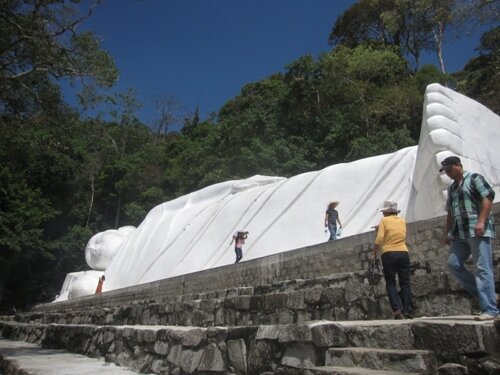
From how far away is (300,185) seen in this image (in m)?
8.54

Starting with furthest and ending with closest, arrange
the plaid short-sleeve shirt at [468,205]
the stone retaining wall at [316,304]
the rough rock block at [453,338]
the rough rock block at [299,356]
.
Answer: the stone retaining wall at [316,304] < the plaid short-sleeve shirt at [468,205] < the rough rock block at [299,356] < the rough rock block at [453,338]

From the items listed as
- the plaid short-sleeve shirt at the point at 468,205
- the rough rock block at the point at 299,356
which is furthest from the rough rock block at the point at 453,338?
the plaid short-sleeve shirt at the point at 468,205

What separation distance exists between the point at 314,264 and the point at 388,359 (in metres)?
3.12

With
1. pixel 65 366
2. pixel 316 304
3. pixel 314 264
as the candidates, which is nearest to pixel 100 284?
pixel 314 264

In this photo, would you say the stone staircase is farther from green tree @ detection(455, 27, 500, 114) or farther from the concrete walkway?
green tree @ detection(455, 27, 500, 114)

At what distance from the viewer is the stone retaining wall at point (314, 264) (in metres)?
3.49

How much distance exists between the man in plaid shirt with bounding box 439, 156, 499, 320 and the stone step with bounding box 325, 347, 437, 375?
0.76 m

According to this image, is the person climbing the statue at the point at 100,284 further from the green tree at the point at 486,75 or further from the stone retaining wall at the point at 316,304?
the green tree at the point at 486,75

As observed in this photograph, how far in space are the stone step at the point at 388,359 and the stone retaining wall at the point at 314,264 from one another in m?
1.27

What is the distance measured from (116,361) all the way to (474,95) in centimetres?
1693

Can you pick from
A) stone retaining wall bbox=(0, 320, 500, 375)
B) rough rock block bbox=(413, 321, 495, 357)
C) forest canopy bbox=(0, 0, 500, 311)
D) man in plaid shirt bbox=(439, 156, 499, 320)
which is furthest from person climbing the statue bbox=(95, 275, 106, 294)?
rough rock block bbox=(413, 321, 495, 357)

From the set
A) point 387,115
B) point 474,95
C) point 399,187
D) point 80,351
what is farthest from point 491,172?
point 474,95

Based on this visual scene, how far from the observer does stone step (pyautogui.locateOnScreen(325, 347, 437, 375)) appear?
4.97 feet

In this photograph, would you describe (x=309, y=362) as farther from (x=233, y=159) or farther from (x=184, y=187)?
(x=184, y=187)
